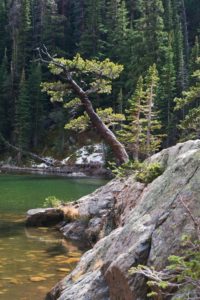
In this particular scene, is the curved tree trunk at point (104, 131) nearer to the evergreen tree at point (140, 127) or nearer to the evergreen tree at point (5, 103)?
the evergreen tree at point (140, 127)

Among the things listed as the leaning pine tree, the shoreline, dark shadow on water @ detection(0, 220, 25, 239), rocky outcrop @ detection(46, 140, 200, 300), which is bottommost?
the shoreline

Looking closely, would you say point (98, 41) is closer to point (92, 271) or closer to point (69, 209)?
point (69, 209)

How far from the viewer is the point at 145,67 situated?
65.6m

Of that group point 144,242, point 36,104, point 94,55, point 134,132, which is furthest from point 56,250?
point 94,55

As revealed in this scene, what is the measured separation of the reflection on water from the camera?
374 inches

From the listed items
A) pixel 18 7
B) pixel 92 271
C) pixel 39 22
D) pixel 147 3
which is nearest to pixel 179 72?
pixel 147 3

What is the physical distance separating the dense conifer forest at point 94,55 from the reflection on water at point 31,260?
135ft

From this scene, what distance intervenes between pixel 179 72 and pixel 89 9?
23326 mm

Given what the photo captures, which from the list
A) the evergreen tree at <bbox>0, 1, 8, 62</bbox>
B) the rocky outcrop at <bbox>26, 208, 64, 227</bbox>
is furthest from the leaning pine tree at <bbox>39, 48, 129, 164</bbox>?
the evergreen tree at <bbox>0, 1, 8, 62</bbox>

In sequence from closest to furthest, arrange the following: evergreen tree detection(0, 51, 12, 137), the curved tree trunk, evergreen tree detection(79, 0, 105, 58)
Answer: the curved tree trunk < evergreen tree detection(79, 0, 105, 58) < evergreen tree detection(0, 51, 12, 137)

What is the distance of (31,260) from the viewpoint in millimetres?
12133

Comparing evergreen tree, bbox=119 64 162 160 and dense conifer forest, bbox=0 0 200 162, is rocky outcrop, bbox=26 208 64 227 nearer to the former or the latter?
evergreen tree, bbox=119 64 162 160

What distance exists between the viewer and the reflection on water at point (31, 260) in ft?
31.2

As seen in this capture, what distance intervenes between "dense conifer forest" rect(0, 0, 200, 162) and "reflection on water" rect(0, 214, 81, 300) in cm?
4100
